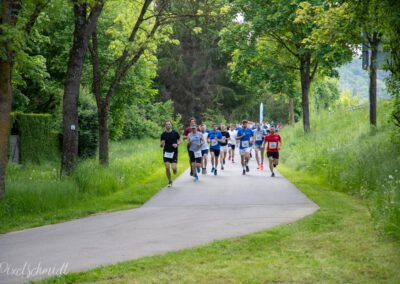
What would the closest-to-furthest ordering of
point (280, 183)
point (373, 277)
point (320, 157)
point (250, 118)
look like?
point (373, 277) < point (280, 183) < point (320, 157) < point (250, 118)

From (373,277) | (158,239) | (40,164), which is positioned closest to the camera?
(373,277)

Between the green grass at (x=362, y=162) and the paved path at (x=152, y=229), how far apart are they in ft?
4.86

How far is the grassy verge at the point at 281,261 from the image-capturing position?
6.61m

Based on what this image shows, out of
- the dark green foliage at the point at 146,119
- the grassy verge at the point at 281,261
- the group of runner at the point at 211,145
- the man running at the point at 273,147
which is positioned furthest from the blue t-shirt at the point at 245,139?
the dark green foliage at the point at 146,119

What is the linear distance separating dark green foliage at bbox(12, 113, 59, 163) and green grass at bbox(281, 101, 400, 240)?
1026 centimetres

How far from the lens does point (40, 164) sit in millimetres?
24750

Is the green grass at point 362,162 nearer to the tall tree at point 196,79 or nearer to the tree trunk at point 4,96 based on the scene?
the tree trunk at point 4,96

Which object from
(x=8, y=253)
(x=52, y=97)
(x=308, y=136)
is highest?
(x=52, y=97)

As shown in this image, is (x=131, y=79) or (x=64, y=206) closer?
(x=64, y=206)

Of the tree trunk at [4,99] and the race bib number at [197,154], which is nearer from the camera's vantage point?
the tree trunk at [4,99]

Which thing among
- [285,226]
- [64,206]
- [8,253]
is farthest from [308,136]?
[8,253]

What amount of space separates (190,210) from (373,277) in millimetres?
6097

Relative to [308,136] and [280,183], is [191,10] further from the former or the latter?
[308,136]

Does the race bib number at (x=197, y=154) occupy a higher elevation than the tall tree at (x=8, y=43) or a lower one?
lower
